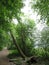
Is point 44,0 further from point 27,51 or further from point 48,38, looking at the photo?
point 27,51

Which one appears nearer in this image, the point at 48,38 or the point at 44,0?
the point at 44,0

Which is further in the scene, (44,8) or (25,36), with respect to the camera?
(25,36)

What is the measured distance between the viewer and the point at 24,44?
95.5ft

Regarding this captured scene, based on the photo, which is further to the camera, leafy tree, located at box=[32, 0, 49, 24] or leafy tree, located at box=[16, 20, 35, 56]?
leafy tree, located at box=[16, 20, 35, 56]

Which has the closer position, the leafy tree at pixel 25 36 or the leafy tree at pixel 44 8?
the leafy tree at pixel 44 8

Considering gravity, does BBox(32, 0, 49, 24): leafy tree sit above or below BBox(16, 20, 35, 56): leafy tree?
below

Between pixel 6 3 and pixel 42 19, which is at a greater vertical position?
pixel 6 3

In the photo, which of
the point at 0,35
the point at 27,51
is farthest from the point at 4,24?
the point at 27,51

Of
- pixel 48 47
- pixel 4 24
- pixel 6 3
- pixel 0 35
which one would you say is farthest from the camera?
pixel 0 35

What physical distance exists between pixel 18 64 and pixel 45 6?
9.96m

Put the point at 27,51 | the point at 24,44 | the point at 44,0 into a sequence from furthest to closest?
1. the point at 24,44
2. the point at 27,51
3. the point at 44,0

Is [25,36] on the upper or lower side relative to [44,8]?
upper

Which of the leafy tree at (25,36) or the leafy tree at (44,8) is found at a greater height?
the leafy tree at (25,36)

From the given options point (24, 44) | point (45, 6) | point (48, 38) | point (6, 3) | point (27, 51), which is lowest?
point (45, 6)
